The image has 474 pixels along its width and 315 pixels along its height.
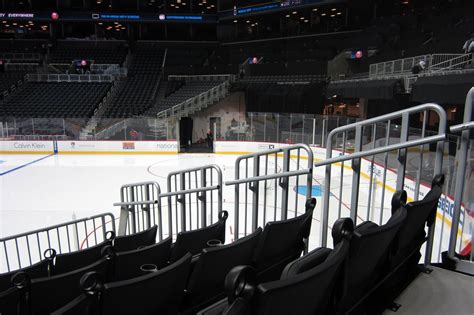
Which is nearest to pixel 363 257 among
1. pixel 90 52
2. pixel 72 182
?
pixel 72 182

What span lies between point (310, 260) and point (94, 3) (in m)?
33.7

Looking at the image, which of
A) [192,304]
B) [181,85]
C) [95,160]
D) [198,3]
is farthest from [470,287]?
[198,3]

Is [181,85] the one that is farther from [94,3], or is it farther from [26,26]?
[26,26]

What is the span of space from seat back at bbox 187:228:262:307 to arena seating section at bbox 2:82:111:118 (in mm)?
22254

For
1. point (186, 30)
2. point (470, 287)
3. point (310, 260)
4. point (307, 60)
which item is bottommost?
point (470, 287)

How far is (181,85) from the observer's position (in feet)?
83.4

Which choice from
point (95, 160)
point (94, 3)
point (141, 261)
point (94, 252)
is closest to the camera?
point (141, 261)

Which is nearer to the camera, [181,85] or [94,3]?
[181,85]

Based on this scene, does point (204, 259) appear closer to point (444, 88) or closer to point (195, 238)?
point (195, 238)

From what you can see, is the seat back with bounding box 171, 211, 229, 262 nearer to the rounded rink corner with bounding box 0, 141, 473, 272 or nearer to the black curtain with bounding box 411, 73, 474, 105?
the rounded rink corner with bounding box 0, 141, 473, 272

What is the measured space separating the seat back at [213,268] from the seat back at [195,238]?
682 mm

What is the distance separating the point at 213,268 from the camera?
2.10 metres

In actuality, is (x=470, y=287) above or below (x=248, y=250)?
below

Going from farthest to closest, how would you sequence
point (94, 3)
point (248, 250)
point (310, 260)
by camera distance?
point (94, 3)
point (248, 250)
point (310, 260)
